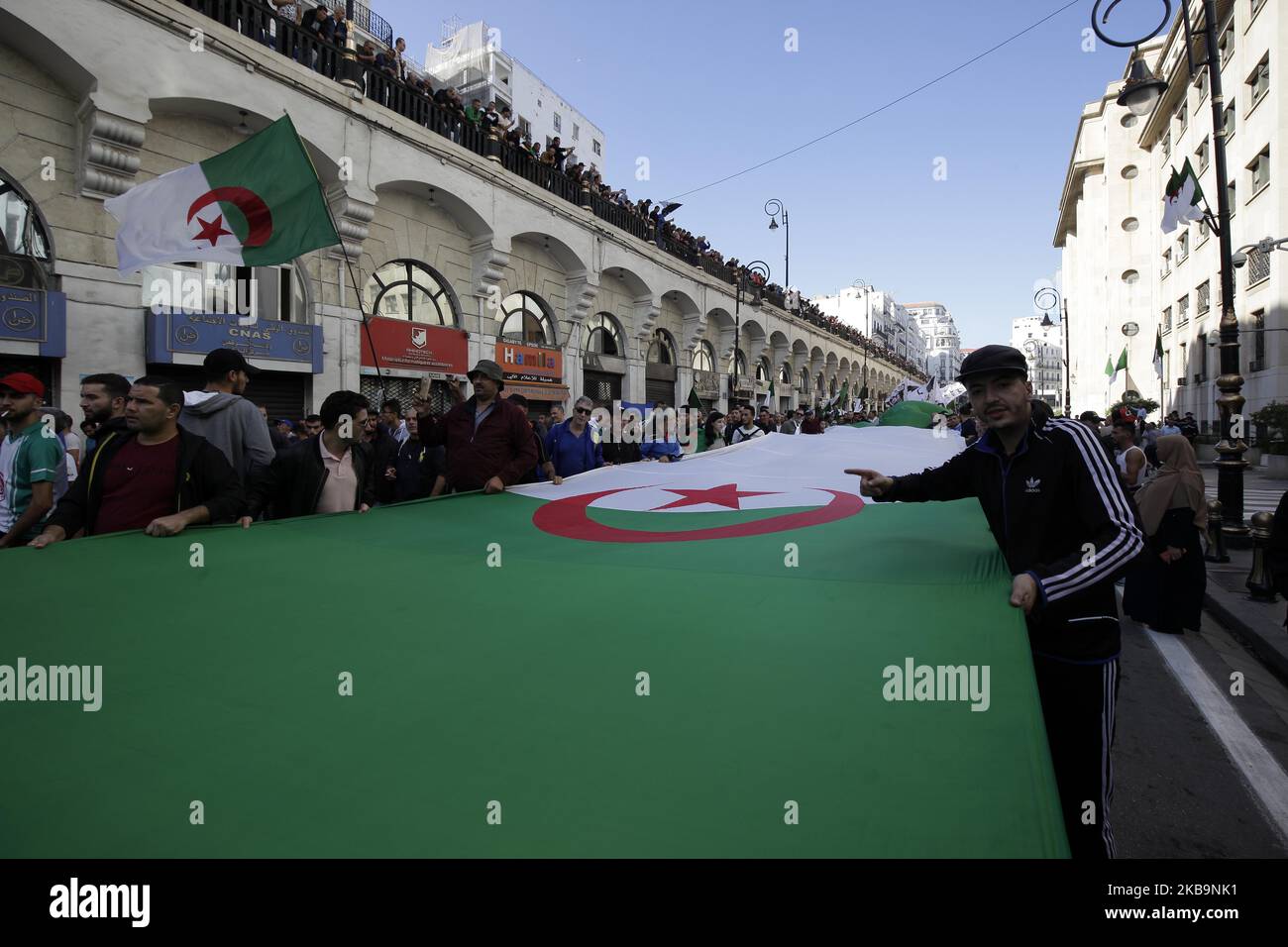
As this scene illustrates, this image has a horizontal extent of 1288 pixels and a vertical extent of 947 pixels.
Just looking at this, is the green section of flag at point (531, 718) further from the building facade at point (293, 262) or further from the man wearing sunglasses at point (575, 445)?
the man wearing sunglasses at point (575, 445)

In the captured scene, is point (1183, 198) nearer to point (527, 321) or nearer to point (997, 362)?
point (997, 362)

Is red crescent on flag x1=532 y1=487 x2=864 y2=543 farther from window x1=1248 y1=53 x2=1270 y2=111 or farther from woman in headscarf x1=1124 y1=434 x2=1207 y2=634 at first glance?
window x1=1248 y1=53 x2=1270 y2=111

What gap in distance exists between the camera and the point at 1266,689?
4562mm

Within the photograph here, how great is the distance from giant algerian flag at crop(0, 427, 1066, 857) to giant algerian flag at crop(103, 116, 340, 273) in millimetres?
3443

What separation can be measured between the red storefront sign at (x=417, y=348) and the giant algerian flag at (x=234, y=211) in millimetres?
8640

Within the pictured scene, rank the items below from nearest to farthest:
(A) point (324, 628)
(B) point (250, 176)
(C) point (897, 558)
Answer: (A) point (324, 628) → (C) point (897, 558) → (B) point (250, 176)

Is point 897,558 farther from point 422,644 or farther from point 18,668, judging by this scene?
point 18,668

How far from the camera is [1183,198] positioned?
11.8 m

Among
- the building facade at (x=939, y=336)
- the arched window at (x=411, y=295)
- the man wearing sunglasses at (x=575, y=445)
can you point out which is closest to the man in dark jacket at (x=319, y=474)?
the man wearing sunglasses at (x=575, y=445)

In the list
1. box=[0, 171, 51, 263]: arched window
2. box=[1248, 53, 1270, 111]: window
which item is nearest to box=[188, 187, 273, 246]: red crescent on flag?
box=[0, 171, 51, 263]: arched window

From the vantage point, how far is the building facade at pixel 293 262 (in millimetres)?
9914

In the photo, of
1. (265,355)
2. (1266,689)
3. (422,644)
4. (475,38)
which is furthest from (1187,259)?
(475,38)

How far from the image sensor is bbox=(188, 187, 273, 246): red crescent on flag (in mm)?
5699
